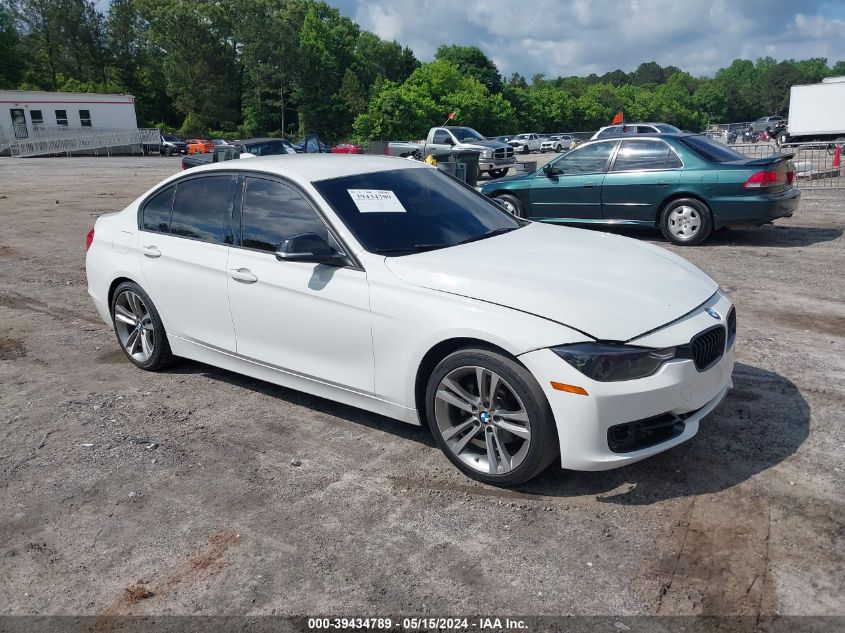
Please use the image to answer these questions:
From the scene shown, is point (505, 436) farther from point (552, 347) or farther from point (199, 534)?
point (199, 534)

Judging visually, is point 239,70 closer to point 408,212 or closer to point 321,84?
point 321,84

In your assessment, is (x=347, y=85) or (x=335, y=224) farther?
(x=347, y=85)

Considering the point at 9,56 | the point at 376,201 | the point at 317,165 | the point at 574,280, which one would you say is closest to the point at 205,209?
the point at 317,165

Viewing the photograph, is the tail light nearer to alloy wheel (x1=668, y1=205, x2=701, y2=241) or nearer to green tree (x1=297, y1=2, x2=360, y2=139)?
alloy wheel (x1=668, y1=205, x2=701, y2=241)

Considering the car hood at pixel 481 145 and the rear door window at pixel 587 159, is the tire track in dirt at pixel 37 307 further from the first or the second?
the car hood at pixel 481 145

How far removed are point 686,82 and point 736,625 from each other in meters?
171

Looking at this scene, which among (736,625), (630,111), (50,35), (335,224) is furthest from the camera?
(630,111)

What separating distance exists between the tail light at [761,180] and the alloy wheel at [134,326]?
774 cm

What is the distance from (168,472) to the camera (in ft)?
13.5

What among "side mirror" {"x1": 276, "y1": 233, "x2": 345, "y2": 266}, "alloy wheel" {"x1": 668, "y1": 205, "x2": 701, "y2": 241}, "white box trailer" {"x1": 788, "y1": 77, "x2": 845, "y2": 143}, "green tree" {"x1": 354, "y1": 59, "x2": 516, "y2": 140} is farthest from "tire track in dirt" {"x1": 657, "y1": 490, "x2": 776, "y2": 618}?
"green tree" {"x1": 354, "y1": 59, "x2": 516, "y2": 140}

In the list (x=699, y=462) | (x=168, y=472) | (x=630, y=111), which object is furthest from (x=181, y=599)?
(x=630, y=111)

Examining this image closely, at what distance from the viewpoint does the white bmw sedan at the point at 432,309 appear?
3.46 m

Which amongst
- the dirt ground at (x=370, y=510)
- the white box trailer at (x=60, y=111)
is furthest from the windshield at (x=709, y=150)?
the white box trailer at (x=60, y=111)

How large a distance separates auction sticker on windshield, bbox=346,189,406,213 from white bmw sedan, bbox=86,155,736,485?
0.04 ft
